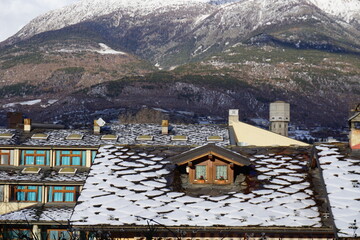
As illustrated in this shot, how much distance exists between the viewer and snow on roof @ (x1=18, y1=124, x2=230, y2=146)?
4331cm

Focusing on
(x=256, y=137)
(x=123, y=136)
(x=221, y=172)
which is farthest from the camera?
(x=256, y=137)

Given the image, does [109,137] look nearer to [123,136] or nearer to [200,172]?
[123,136]

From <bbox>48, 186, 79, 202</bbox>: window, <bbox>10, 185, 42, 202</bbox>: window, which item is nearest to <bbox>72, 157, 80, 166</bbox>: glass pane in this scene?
<bbox>48, 186, 79, 202</bbox>: window

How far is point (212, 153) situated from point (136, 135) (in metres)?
22.9

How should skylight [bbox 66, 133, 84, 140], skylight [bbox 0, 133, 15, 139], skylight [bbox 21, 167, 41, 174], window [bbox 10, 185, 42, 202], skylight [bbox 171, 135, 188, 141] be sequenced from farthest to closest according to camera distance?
skylight [bbox 171, 135, 188, 141]
skylight [bbox 0, 133, 15, 139]
skylight [bbox 66, 133, 84, 140]
skylight [bbox 21, 167, 41, 174]
window [bbox 10, 185, 42, 202]

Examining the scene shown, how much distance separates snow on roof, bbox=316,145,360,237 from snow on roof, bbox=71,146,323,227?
2.82ft

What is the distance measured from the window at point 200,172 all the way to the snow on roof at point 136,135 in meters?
19.3

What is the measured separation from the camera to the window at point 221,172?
23.6 metres

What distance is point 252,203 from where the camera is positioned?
20.9 meters

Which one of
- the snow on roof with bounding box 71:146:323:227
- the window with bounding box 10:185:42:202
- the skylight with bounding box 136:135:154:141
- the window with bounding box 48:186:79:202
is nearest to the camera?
the snow on roof with bounding box 71:146:323:227

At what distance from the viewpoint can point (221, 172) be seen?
77.8 feet

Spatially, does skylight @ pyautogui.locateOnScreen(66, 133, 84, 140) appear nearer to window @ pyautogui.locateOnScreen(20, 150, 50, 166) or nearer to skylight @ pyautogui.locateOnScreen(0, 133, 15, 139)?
window @ pyautogui.locateOnScreen(20, 150, 50, 166)

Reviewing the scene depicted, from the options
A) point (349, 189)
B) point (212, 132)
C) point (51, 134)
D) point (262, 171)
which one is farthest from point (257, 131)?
point (349, 189)

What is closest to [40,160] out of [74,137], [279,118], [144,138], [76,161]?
[76,161]
